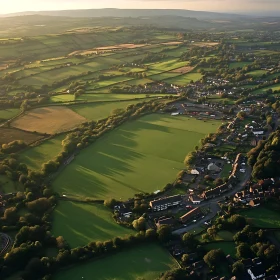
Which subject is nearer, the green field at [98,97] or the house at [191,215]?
the house at [191,215]

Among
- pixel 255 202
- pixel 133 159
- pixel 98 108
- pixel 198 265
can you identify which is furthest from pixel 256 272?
pixel 98 108

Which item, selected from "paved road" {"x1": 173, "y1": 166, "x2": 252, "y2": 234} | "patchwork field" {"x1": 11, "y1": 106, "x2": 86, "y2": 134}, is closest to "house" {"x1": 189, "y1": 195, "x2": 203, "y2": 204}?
"paved road" {"x1": 173, "y1": 166, "x2": 252, "y2": 234}

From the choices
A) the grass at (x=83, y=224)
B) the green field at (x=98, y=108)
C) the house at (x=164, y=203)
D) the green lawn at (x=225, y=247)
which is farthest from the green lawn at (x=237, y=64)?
the green lawn at (x=225, y=247)

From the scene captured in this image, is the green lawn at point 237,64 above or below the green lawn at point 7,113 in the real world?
above

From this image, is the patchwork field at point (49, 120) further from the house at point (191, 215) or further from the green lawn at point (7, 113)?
the house at point (191, 215)

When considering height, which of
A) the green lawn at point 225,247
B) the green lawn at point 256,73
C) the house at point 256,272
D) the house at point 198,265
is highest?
the green lawn at point 256,73

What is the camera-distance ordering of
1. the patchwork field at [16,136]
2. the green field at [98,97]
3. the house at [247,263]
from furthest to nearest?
the green field at [98,97], the patchwork field at [16,136], the house at [247,263]

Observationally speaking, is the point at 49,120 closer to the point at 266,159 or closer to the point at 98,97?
the point at 98,97

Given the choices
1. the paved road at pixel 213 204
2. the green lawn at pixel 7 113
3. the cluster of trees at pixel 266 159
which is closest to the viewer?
the paved road at pixel 213 204
